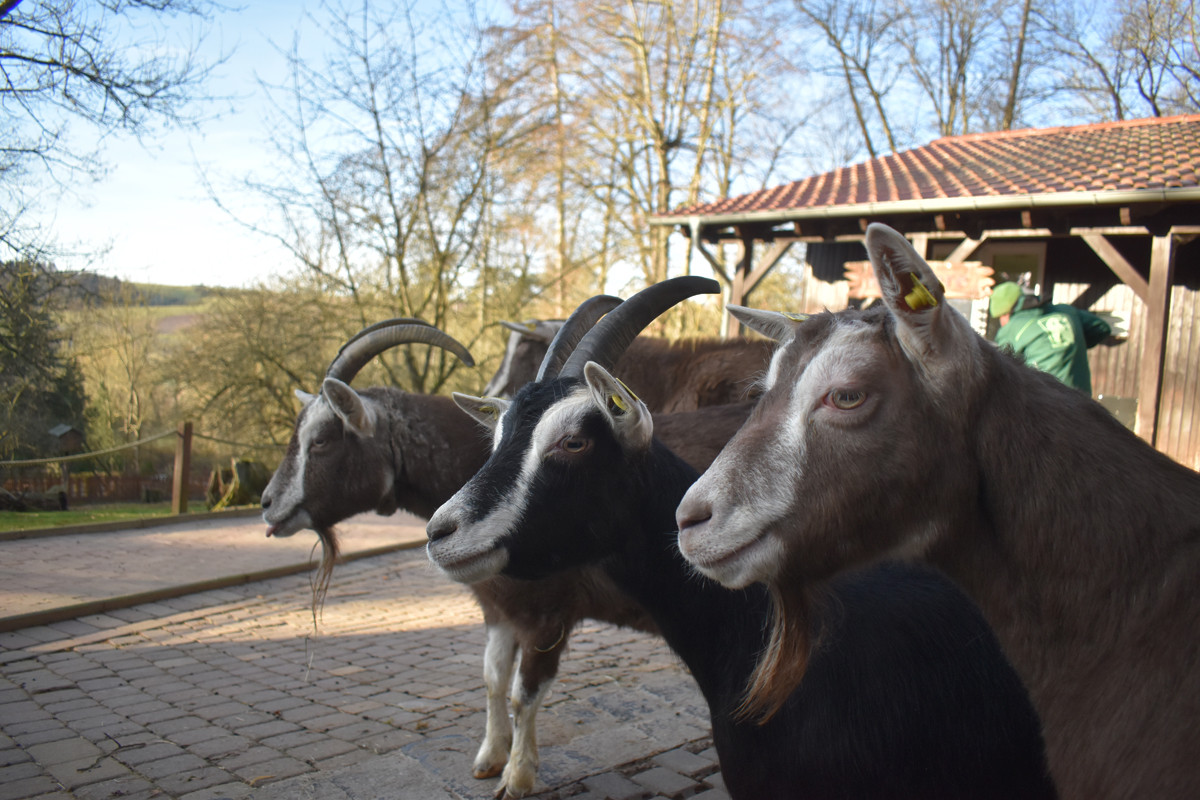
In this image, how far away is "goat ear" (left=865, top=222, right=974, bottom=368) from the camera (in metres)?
1.62

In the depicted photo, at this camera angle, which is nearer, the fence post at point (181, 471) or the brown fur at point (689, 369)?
the brown fur at point (689, 369)

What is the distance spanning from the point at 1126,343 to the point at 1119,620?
10.7 m

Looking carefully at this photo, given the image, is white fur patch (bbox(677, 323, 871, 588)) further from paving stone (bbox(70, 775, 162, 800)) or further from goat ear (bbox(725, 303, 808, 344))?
paving stone (bbox(70, 775, 162, 800))

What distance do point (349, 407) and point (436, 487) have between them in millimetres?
689

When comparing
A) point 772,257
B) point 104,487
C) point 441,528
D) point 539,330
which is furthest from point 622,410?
point 772,257

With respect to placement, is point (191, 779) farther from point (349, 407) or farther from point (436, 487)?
point (349, 407)

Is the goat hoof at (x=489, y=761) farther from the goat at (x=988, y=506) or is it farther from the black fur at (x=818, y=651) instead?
the goat at (x=988, y=506)

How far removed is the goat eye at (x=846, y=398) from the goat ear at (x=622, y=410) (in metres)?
0.91

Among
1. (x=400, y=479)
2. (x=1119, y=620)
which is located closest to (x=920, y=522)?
(x=1119, y=620)

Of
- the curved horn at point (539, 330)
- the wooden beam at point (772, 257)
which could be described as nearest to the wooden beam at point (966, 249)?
the wooden beam at point (772, 257)

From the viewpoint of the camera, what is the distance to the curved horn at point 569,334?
11.0ft

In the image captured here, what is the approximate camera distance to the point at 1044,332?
192 inches

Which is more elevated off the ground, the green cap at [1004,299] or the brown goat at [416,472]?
the green cap at [1004,299]

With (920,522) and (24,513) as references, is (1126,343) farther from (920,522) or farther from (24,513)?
(24,513)
